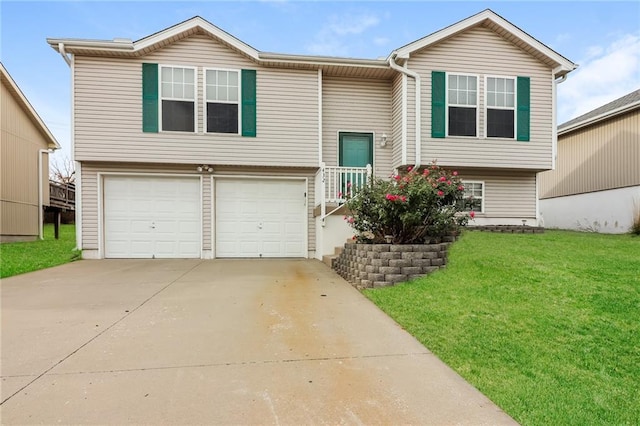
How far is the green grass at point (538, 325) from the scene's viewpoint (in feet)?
7.63

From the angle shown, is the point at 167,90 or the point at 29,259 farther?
the point at 167,90

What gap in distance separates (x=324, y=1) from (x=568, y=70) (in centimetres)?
706

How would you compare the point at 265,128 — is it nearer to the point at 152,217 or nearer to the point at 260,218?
the point at 260,218

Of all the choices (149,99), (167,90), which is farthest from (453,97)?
(149,99)

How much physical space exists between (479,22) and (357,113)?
395cm

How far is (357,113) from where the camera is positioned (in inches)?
401

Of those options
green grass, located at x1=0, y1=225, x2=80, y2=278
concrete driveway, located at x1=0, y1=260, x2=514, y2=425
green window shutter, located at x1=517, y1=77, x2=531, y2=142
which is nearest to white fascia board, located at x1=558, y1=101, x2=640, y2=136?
green window shutter, located at x1=517, y1=77, x2=531, y2=142

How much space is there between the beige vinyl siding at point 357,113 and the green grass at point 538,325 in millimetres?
4822

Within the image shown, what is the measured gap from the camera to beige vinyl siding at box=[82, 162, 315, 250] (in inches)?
361

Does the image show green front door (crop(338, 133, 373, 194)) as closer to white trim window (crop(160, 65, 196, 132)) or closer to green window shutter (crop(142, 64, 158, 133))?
white trim window (crop(160, 65, 196, 132))

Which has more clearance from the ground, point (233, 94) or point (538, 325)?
point (233, 94)

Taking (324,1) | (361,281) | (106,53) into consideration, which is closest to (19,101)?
(106,53)

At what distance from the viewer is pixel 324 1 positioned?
10461 mm

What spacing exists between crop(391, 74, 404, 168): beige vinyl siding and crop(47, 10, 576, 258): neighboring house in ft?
0.20
